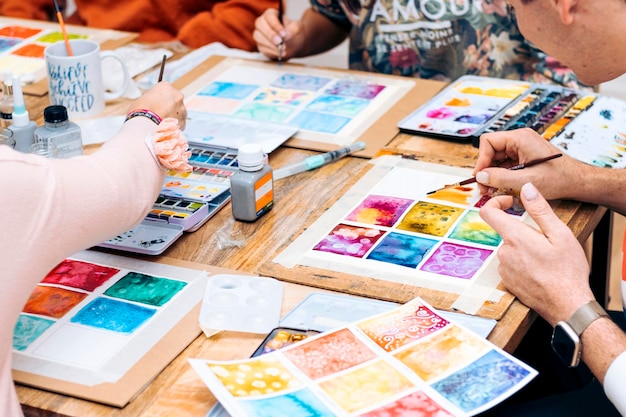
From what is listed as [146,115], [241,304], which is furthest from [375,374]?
[146,115]

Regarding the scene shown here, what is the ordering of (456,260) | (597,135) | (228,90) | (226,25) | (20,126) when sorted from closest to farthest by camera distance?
(456,260) → (20,126) → (597,135) → (228,90) → (226,25)

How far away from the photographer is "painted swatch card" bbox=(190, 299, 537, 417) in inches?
38.4

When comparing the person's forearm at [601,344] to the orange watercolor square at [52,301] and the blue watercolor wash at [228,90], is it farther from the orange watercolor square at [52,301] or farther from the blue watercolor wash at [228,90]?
the blue watercolor wash at [228,90]

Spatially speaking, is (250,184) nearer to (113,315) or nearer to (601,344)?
(113,315)

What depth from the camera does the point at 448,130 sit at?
5.59ft

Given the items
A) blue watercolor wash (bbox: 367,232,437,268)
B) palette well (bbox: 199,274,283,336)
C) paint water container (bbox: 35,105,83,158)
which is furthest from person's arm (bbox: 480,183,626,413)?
paint water container (bbox: 35,105,83,158)

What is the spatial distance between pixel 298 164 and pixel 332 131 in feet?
0.54

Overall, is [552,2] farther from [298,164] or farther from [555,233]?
[298,164]

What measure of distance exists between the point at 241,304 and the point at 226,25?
161 centimetres

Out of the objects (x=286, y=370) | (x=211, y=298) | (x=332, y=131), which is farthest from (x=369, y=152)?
(x=286, y=370)

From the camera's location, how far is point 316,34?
2346 mm

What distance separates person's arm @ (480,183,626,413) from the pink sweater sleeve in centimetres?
54

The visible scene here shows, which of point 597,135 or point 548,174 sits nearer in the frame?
point 548,174

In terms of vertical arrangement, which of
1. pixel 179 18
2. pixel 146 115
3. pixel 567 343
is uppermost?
pixel 146 115
